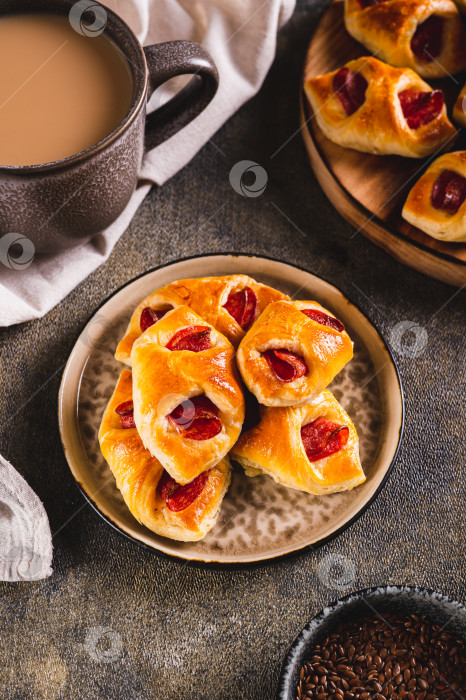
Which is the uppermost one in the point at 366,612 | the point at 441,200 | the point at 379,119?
the point at 379,119

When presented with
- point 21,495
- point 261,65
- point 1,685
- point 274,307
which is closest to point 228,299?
point 274,307

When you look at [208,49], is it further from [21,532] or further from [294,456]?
[21,532]

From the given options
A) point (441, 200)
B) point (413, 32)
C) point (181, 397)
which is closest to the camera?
point (181, 397)

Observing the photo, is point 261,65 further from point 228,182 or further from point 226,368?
point 226,368

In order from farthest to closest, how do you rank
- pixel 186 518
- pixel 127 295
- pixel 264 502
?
pixel 127 295 < pixel 264 502 < pixel 186 518

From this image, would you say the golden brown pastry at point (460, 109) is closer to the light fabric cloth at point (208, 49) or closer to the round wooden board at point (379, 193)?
the round wooden board at point (379, 193)

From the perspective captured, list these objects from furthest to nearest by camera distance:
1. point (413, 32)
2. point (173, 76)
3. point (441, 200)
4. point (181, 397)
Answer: point (413, 32) < point (441, 200) < point (173, 76) < point (181, 397)

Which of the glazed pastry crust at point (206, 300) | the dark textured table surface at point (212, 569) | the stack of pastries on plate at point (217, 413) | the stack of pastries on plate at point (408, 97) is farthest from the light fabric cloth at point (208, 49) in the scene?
the stack of pastries on plate at point (217, 413)

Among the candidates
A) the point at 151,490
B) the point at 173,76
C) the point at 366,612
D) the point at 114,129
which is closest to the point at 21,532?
the point at 151,490
